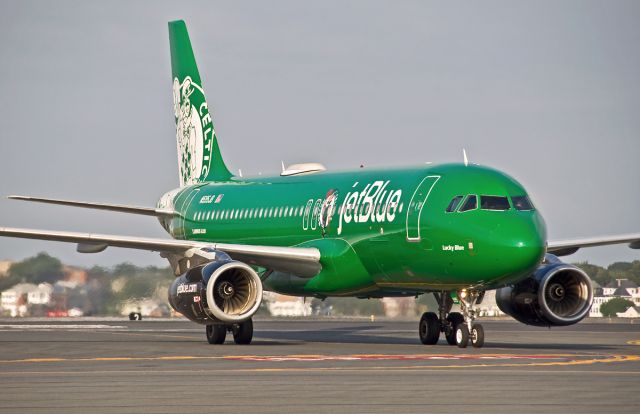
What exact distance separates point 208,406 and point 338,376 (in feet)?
16.2

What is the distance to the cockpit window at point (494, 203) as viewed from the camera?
2939 centimetres

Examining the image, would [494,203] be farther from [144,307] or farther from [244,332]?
[144,307]

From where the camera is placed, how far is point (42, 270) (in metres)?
52.2

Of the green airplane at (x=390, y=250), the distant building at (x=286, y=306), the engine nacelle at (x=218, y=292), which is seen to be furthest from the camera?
the distant building at (x=286, y=306)

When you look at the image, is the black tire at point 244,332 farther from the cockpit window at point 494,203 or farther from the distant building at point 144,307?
the distant building at point 144,307

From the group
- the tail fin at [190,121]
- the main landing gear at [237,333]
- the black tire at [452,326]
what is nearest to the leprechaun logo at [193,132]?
the tail fin at [190,121]

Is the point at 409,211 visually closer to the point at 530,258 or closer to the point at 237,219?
the point at 530,258

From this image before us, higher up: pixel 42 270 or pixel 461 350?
pixel 42 270

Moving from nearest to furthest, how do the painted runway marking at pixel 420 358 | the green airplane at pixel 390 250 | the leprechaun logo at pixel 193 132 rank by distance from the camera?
the painted runway marking at pixel 420 358 → the green airplane at pixel 390 250 → the leprechaun logo at pixel 193 132

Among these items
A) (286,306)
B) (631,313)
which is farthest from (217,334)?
(631,313)

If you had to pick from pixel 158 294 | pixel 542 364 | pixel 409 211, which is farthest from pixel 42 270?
pixel 542 364

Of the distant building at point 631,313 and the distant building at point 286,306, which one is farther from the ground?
the distant building at point 286,306

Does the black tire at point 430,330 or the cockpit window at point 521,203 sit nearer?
the cockpit window at point 521,203

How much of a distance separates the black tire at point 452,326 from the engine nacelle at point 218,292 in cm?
475
